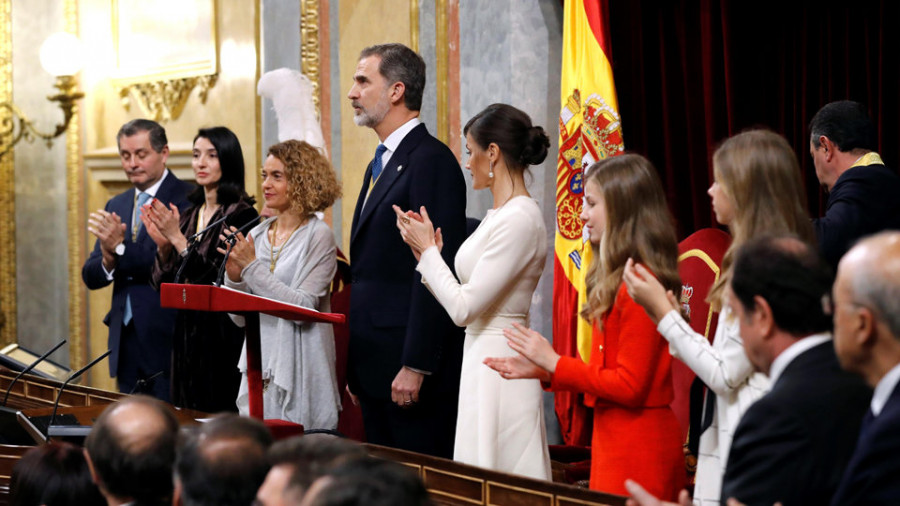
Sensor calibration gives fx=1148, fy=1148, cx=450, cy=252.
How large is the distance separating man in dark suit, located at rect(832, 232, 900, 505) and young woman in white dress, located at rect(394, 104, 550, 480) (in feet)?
4.87

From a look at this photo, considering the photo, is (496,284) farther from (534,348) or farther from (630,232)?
(630,232)

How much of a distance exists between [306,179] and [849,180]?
1.83m

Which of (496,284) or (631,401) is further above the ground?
(496,284)

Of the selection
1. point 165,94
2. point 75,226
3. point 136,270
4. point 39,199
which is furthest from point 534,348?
point 39,199

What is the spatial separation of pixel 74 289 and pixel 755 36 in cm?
569

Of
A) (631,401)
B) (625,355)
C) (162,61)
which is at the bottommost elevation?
(631,401)

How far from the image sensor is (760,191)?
250 centimetres

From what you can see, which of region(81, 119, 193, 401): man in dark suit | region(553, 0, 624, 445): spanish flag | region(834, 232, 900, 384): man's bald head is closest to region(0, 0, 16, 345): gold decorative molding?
region(81, 119, 193, 401): man in dark suit

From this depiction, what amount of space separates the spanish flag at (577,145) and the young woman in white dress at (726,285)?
215 centimetres

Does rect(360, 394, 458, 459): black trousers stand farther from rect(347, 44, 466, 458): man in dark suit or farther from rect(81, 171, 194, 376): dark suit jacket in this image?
rect(81, 171, 194, 376): dark suit jacket

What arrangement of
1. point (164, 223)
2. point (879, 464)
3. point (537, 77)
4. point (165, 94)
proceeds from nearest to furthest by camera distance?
point (879, 464) → point (164, 223) → point (537, 77) → point (165, 94)

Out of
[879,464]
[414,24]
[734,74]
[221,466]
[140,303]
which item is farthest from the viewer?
[414,24]

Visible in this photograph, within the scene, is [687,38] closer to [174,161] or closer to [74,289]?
[174,161]

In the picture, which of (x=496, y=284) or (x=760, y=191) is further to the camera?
(x=496, y=284)
